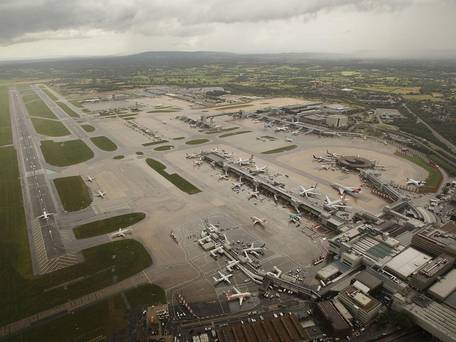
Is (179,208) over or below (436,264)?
below

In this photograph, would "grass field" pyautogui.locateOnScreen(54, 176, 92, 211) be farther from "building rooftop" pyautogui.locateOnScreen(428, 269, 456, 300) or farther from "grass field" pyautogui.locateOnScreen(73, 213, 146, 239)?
"building rooftop" pyautogui.locateOnScreen(428, 269, 456, 300)

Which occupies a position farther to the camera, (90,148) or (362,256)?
(90,148)

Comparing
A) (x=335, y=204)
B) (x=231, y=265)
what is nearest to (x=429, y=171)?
(x=335, y=204)

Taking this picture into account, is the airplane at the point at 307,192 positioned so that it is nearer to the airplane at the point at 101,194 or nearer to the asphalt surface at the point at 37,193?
the airplane at the point at 101,194

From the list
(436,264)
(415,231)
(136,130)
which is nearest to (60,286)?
(436,264)

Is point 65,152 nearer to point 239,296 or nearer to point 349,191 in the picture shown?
point 239,296

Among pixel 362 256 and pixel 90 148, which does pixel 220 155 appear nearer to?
pixel 90 148
